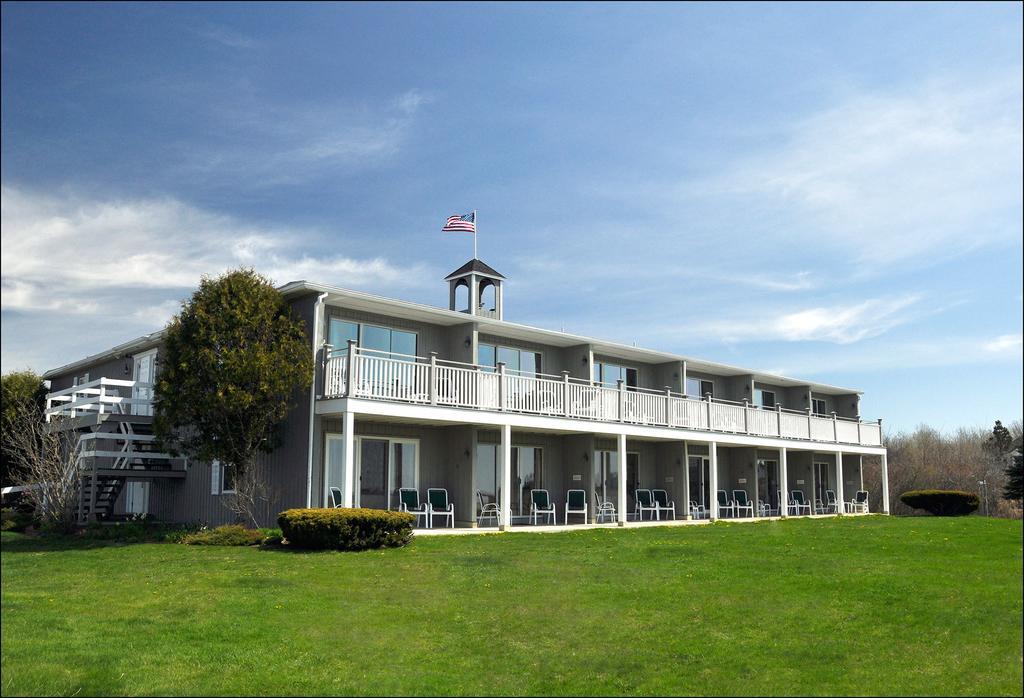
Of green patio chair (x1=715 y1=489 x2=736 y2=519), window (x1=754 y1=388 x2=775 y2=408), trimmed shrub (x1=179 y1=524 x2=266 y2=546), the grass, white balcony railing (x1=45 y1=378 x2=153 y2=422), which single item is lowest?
the grass

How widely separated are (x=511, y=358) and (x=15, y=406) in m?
14.8

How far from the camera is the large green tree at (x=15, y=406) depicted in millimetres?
25297

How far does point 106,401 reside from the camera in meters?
22.0

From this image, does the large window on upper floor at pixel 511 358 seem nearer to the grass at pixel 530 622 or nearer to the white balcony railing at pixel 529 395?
the white balcony railing at pixel 529 395

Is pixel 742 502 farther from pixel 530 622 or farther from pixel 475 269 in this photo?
pixel 530 622

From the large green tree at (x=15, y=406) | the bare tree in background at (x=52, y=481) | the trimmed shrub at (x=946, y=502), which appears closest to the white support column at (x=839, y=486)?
the trimmed shrub at (x=946, y=502)

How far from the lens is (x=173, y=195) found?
1033 centimetres

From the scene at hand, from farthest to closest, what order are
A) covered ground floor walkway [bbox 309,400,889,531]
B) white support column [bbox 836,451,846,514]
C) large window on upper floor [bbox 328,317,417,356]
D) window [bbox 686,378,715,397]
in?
white support column [bbox 836,451,846,514], window [bbox 686,378,715,397], large window on upper floor [bbox 328,317,417,356], covered ground floor walkway [bbox 309,400,889,531]

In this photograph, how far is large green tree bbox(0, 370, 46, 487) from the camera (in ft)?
83.0

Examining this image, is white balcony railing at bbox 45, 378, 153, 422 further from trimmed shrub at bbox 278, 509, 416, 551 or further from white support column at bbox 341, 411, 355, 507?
trimmed shrub at bbox 278, 509, 416, 551

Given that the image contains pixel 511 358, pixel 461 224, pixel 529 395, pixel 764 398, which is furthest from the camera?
pixel 764 398

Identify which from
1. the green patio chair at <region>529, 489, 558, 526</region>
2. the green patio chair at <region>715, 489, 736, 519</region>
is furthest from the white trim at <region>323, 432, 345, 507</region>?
the green patio chair at <region>715, 489, 736, 519</region>

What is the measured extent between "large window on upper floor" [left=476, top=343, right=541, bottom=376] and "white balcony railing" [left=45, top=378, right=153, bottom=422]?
826 centimetres

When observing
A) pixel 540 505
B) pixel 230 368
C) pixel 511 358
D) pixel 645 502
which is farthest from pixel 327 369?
pixel 645 502
